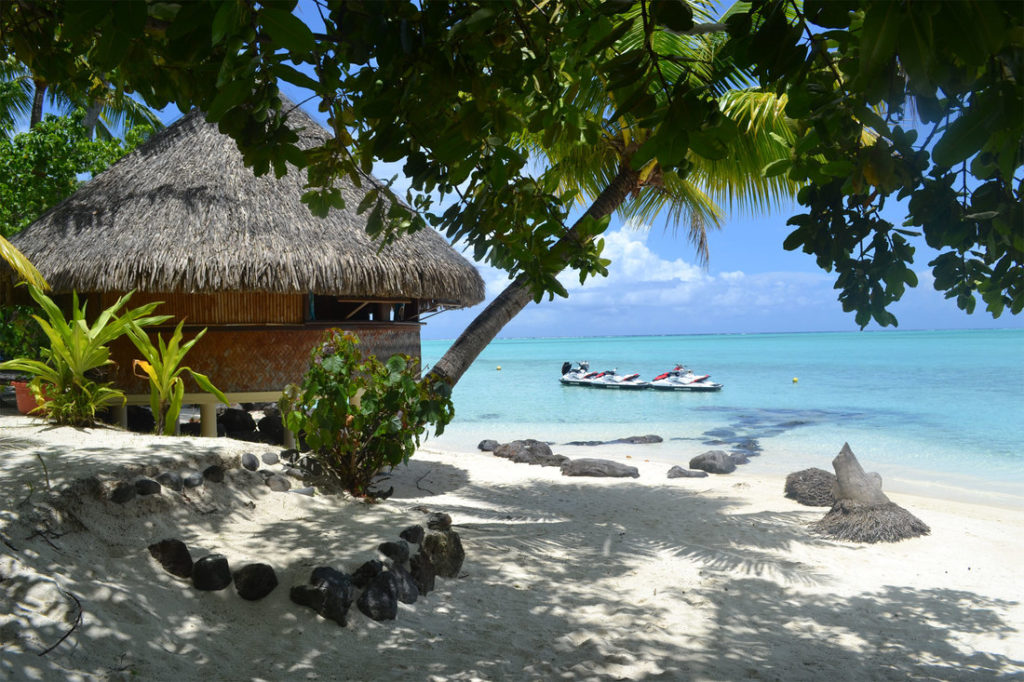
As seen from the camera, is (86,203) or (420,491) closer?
(420,491)

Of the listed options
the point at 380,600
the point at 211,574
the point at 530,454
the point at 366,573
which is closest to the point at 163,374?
the point at 211,574

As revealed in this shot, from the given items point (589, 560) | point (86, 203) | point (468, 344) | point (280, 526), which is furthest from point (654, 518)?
point (86, 203)

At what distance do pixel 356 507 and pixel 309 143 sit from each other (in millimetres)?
4565

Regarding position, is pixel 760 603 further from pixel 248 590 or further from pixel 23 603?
pixel 23 603

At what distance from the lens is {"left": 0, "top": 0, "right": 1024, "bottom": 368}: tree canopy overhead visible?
1.01 meters

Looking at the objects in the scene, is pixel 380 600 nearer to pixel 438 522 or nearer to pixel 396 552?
pixel 396 552

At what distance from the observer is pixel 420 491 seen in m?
6.32

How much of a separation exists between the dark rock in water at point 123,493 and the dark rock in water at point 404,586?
1298 mm

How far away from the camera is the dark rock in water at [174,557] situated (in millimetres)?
3086

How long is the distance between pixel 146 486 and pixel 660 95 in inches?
120

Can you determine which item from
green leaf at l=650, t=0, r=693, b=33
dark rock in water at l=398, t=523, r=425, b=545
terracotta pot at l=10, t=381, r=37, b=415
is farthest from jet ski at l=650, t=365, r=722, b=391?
green leaf at l=650, t=0, r=693, b=33

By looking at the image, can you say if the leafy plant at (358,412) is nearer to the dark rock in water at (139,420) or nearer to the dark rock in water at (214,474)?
the dark rock in water at (214,474)

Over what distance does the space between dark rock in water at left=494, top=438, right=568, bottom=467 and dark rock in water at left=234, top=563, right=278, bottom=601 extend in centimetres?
562

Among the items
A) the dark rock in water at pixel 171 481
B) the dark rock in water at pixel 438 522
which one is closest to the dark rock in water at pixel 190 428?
the dark rock in water at pixel 171 481
